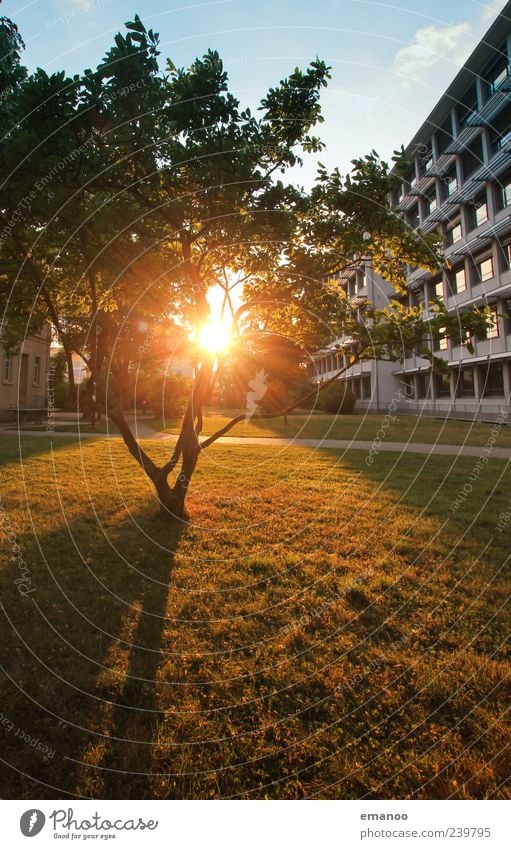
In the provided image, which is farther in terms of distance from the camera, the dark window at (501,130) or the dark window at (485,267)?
the dark window at (485,267)

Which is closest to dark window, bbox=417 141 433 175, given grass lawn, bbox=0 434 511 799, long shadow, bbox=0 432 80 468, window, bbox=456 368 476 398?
window, bbox=456 368 476 398

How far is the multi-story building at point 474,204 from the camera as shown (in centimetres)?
2955

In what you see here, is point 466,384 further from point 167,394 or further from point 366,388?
point 167,394

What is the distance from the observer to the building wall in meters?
34.8

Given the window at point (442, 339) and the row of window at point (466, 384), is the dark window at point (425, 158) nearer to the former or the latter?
the window at point (442, 339)

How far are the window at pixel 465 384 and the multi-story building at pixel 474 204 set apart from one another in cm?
10

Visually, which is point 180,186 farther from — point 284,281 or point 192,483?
point 192,483

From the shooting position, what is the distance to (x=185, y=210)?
20.1 ft

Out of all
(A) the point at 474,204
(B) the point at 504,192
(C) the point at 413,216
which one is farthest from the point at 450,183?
(B) the point at 504,192

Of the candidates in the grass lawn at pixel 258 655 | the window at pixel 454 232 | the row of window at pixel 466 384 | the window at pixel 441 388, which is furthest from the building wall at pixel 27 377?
the window at pixel 441 388

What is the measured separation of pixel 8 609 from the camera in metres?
4.54

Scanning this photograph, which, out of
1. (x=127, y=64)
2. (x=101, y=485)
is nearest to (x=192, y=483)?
(x=101, y=485)

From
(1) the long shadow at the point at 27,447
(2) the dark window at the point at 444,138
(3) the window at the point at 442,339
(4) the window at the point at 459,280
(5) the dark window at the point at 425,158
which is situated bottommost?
(1) the long shadow at the point at 27,447

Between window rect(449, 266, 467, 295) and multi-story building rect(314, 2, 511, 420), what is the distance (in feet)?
0.29
